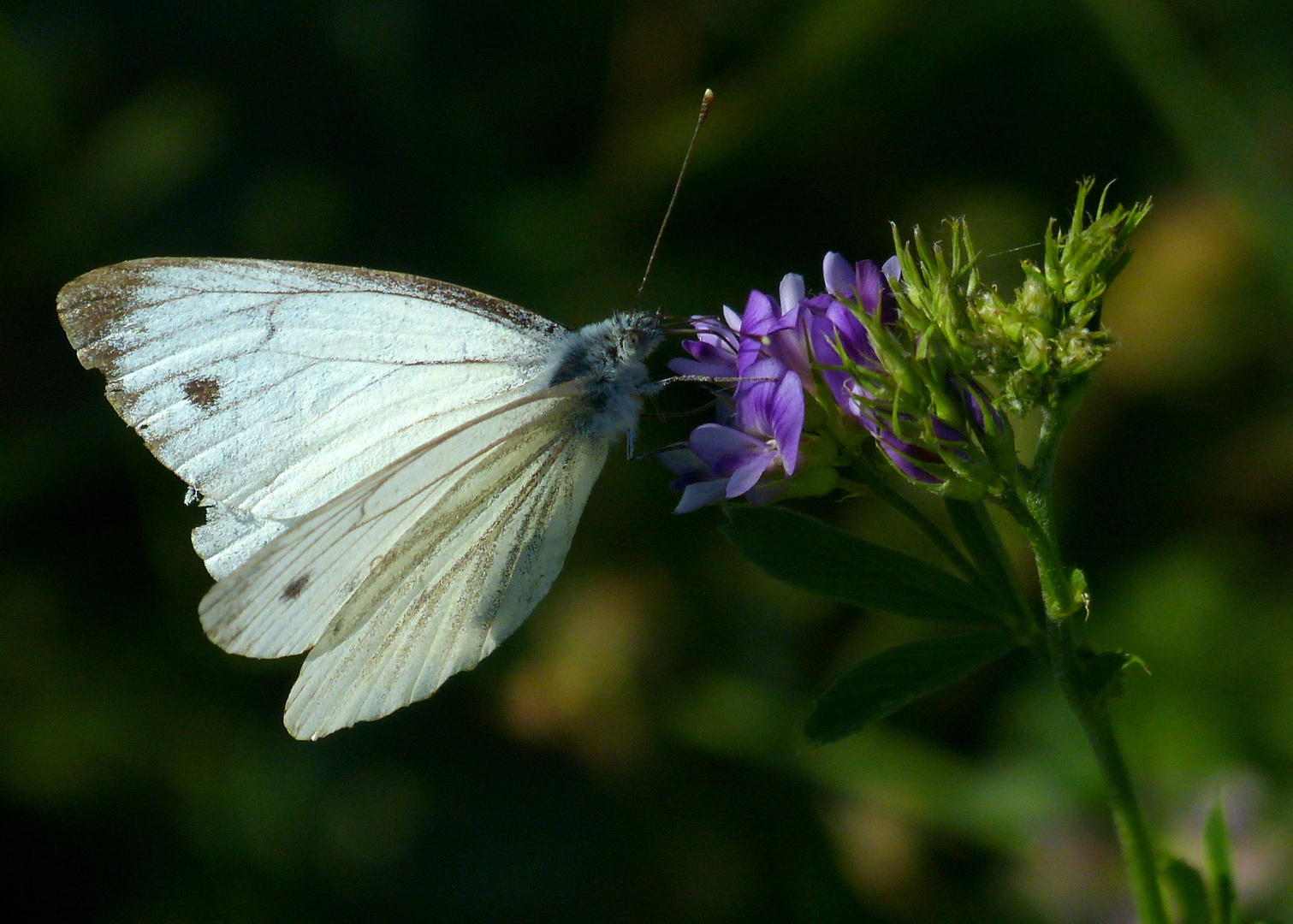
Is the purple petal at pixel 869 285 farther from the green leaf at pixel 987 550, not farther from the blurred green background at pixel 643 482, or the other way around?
the blurred green background at pixel 643 482

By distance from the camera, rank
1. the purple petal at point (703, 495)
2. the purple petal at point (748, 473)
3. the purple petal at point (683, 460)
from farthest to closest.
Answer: the purple petal at point (683, 460)
the purple petal at point (703, 495)
the purple petal at point (748, 473)

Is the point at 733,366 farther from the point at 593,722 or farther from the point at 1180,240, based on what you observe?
the point at 1180,240

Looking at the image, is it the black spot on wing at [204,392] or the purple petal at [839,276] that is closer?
the purple petal at [839,276]

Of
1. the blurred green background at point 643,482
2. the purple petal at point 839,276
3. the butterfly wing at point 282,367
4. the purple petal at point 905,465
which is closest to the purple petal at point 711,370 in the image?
the purple petal at point 839,276

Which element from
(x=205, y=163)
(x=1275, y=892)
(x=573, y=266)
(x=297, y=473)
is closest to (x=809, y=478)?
(x=297, y=473)

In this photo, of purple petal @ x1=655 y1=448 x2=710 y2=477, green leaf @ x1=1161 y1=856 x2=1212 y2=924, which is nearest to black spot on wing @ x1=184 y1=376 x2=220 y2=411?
purple petal @ x1=655 y1=448 x2=710 y2=477

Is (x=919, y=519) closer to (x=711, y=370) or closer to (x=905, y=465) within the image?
(x=905, y=465)

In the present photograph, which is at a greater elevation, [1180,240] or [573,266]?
[573,266]
